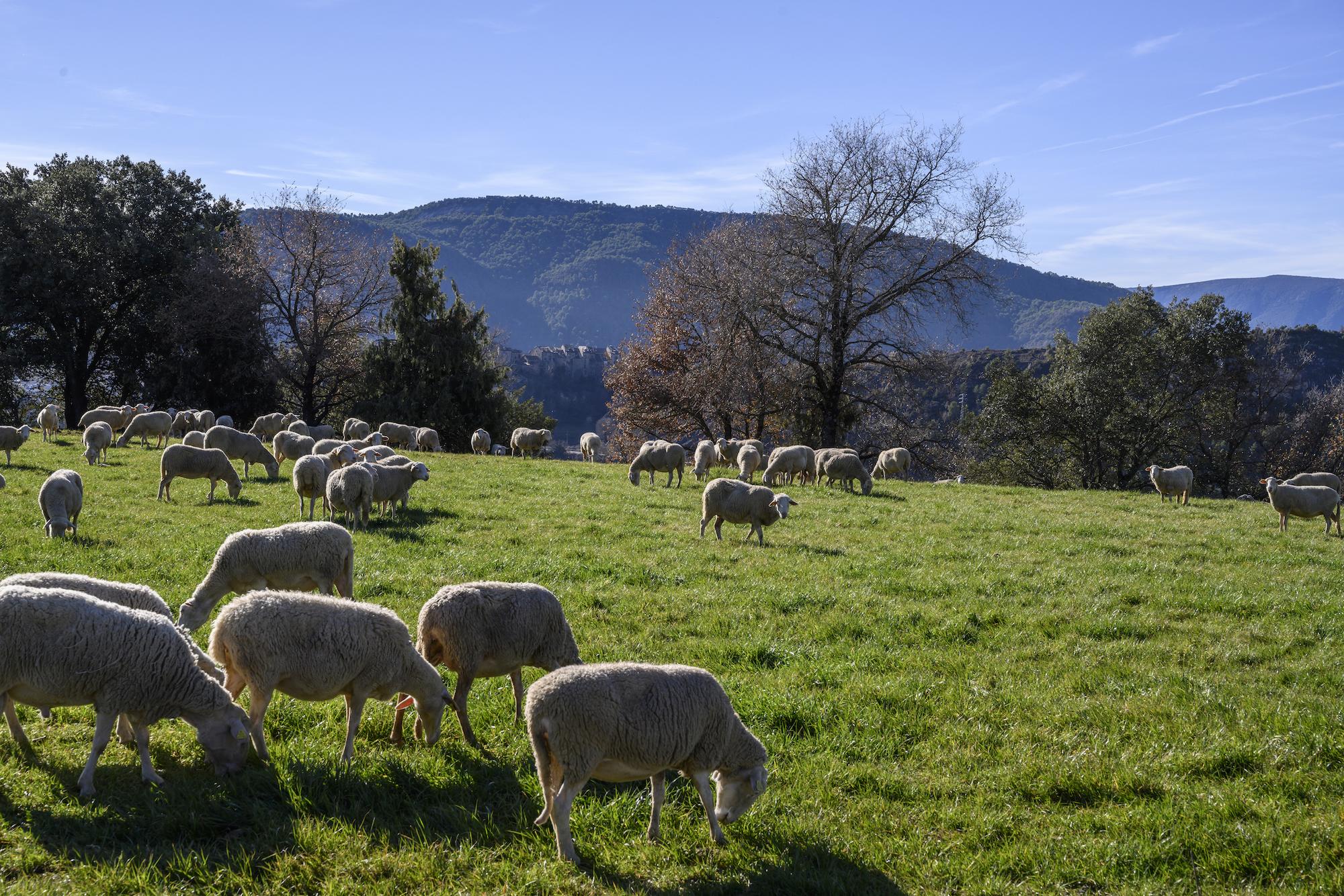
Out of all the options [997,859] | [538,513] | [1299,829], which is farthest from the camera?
[538,513]

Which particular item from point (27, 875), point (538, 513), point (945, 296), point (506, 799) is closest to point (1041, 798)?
point (506, 799)

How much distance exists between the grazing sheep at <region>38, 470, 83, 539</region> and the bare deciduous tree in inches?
1230

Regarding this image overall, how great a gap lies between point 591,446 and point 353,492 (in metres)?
22.6

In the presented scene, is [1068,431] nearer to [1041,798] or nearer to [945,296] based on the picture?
[945,296]

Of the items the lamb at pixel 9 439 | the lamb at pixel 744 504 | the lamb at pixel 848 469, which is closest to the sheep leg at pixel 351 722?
the lamb at pixel 744 504

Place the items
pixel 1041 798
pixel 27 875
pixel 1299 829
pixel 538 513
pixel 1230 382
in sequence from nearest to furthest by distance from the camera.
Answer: pixel 27 875 < pixel 1299 829 < pixel 1041 798 < pixel 538 513 < pixel 1230 382

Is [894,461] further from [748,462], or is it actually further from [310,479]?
[310,479]

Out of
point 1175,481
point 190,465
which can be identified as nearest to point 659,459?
point 190,465

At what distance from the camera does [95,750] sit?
5.53 metres

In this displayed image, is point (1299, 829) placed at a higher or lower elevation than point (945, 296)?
lower

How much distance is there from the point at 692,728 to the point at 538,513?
42.4 ft

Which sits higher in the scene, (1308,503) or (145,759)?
(1308,503)

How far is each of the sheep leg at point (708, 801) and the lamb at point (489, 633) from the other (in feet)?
6.14

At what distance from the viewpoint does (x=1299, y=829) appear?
554 cm
